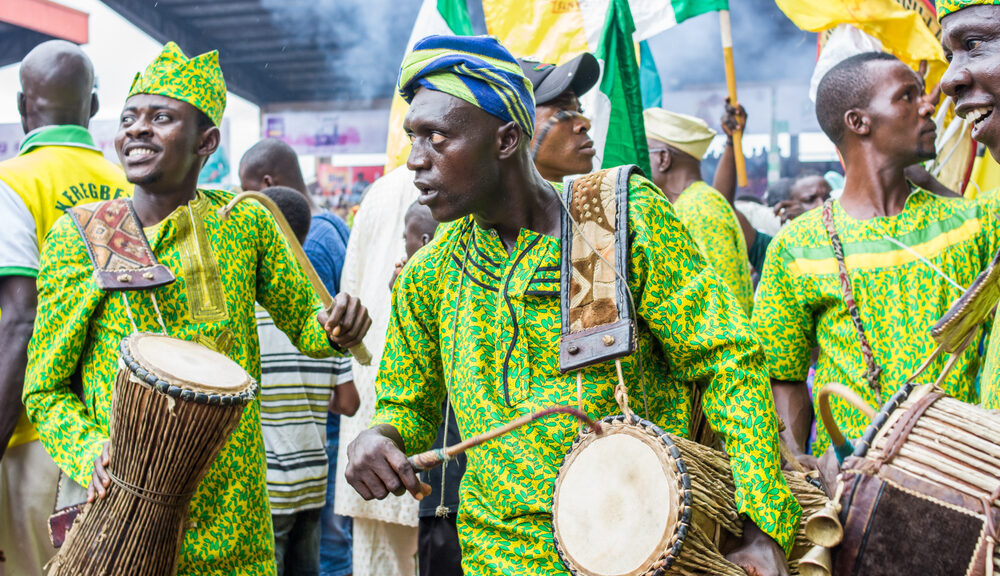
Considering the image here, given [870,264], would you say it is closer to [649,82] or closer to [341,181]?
[649,82]

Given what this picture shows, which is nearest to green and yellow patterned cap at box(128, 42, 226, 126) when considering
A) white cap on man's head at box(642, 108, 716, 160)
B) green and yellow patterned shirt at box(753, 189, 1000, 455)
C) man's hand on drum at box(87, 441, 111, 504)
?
man's hand on drum at box(87, 441, 111, 504)

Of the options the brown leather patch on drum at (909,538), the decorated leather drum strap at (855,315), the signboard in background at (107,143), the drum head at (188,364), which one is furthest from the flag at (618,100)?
the signboard in background at (107,143)

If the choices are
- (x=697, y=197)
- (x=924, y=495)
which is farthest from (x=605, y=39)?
(x=924, y=495)

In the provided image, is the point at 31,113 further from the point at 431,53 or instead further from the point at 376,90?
the point at 376,90

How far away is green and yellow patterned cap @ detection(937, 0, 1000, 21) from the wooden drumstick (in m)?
1.21

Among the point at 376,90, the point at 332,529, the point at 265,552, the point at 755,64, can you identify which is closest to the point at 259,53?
the point at 376,90

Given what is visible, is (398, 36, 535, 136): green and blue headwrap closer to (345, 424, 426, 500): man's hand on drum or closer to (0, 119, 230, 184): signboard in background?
(345, 424, 426, 500): man's hand on drum

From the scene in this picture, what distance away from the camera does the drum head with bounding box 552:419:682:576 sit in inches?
86.3

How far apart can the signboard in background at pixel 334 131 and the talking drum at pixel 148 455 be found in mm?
12730

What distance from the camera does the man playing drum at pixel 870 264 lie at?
3.64m

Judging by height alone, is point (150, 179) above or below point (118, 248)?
above

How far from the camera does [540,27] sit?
17.9ft

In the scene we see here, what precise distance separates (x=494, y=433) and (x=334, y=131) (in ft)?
45.9

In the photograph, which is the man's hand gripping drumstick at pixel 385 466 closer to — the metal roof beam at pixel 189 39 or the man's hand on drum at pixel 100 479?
the man's hand on drum at pixel 100 479
